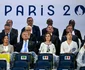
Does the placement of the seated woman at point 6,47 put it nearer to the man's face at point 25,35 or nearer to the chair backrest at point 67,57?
the man's face at point 25,35

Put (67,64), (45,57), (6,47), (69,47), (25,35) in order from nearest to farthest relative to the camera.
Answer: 1. (67,64)
2. (45,57)
3. (69,47)
4. (6,47)
5. (25,35)

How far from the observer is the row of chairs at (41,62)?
10.8 m

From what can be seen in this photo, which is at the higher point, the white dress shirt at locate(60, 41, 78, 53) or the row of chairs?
the white dress shirt at locate(60, 41, 78, 53)

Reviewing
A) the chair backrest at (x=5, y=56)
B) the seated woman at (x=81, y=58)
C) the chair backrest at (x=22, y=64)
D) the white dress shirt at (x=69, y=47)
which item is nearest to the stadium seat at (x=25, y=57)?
the chair backrest at (x=5, y=56)

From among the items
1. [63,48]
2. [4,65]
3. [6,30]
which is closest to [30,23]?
[6,30]

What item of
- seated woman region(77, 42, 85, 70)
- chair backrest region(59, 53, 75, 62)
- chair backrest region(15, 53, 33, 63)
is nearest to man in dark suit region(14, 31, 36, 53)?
chair backrest region(15, 53, 33, 63)

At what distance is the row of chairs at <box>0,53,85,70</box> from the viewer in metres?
10.8

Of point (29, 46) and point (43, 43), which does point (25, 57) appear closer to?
point (29, 46)

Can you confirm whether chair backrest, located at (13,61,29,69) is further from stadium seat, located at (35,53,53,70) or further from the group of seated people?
the group of seated people

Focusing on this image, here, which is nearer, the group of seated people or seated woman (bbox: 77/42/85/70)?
seated woman (bbox: 77/42/85/70)

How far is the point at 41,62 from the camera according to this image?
1110cm

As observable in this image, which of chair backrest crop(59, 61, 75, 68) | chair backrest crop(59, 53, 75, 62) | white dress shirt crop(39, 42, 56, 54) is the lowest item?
chair backrest crop(59, 61, 75, 68)

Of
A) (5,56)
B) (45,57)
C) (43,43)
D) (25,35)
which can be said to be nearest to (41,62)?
(45,57)

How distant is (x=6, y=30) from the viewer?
42.3 feet
